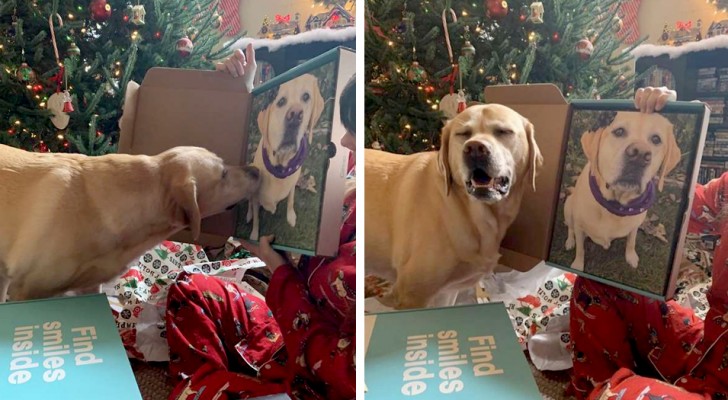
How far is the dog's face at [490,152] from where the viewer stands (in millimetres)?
860

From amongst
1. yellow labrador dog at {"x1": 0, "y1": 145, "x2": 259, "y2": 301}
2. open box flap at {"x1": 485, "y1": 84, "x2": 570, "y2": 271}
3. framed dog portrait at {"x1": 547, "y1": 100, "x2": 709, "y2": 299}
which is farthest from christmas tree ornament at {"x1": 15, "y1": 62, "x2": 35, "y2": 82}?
framed dog portrait at {"x1": 547, "y1": 100, "x2": 709, "y2": 299}

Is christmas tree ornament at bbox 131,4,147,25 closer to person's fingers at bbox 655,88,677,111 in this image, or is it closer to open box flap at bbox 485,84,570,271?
open box flap at bbox 485,84,570,271

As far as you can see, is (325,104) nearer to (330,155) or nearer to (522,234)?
(330,155)

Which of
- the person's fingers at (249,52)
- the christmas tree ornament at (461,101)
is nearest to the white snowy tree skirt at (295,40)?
the person's fingers at (249,52)

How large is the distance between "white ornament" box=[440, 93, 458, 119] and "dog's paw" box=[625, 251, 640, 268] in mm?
328

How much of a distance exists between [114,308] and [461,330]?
0.53 meters

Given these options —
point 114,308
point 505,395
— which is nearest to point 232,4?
point 114,308

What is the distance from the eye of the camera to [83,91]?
91 centimetres

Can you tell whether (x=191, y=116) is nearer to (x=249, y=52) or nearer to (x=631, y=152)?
(x=249, y=52)

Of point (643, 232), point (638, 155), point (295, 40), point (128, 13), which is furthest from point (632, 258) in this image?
point (128, 13)

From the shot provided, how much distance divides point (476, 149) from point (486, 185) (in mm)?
56

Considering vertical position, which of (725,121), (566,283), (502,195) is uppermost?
(725,121)

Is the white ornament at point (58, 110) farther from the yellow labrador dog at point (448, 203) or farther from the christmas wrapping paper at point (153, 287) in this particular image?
the yellow labrador dog at point (448, 203)

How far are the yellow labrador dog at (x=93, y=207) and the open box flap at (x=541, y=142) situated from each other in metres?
0.41
